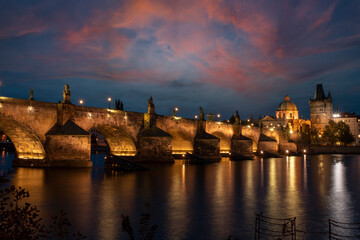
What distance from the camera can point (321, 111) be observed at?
13300 cm

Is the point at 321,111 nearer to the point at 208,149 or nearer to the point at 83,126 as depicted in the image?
the point at 208,149

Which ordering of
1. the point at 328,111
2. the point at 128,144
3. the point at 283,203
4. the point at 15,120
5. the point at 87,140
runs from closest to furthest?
the point at 283,203 < the point at 15,120 < the point at 87,140 < the point at 128,144 < the point at 328,111

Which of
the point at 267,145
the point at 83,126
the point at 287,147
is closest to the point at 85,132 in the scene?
the point at 83,126

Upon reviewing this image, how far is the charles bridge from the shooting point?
92.1 feet

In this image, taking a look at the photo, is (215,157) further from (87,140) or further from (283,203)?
(283,203)

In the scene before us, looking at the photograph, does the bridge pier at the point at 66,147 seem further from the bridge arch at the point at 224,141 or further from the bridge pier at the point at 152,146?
the bridge arch at the point at 224,141

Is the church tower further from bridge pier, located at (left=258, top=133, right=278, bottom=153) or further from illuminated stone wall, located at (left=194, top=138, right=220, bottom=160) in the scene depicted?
illuminated stone wall, located at (left=194, top=138, right=220, bottom=160)

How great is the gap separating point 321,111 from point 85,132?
12370cm

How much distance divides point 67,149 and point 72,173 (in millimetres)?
3913

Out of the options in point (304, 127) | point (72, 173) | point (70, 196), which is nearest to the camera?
point (70, 196)

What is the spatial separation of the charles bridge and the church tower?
3446 inches

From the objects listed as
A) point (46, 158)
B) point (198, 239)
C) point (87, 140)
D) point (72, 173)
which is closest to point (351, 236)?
point (198, 239)

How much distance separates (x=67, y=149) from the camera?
28391 millimetres

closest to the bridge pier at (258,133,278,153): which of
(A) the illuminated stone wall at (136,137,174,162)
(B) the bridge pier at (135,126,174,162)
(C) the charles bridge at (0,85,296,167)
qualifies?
(C) the charles bridge at (0,85,296,167)
